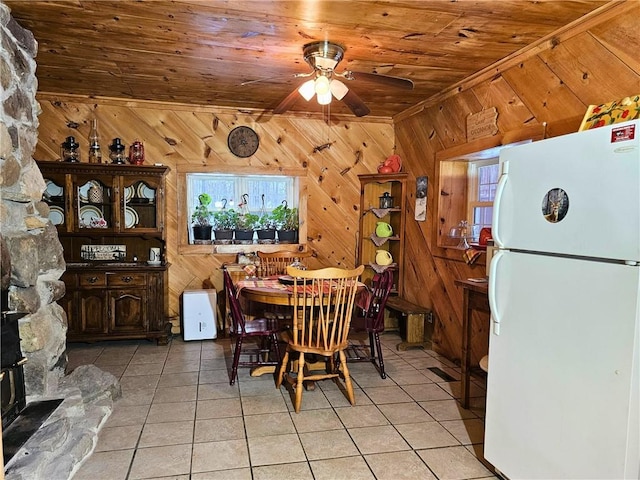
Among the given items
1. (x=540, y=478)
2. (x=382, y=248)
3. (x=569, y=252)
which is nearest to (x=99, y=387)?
(x=540, y=478)

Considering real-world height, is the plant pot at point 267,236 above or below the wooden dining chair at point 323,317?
above

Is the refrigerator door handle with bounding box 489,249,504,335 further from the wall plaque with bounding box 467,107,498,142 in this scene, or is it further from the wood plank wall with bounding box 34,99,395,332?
the wood plank wall with bounding box 34,99,395,332

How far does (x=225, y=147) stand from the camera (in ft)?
15.1

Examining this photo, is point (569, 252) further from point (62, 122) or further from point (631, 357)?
point (62, 122)

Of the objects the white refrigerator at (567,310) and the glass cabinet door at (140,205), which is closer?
the white refrigerator at (567,310)

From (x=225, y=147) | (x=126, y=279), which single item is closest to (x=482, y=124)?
(x=225, y=147)

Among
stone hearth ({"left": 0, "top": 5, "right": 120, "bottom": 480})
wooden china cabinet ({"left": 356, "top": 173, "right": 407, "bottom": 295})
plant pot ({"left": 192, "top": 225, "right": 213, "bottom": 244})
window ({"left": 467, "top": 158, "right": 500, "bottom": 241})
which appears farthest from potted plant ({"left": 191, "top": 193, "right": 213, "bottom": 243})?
window ({"left": 467, "top": 158, "right": 500, "bottom": 241})

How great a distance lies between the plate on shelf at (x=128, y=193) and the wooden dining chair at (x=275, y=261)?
1.46 meters

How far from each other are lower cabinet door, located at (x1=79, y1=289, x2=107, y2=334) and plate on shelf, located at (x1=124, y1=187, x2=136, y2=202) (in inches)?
37.9

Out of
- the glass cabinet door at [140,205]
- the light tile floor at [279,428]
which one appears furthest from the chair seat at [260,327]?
the glass cabinet door at [140,205]

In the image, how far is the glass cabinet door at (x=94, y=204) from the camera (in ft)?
13.6

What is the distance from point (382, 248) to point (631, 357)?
3577 millimetres

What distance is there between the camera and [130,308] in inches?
161

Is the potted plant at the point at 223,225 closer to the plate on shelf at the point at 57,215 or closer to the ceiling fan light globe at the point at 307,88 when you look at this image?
the plate on shelf at the point at 57,215
